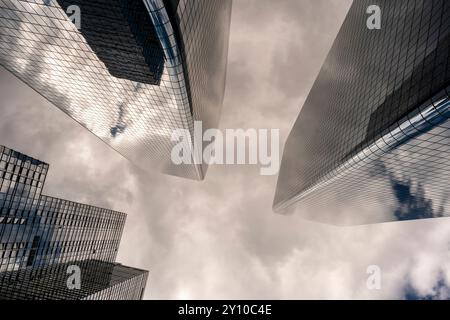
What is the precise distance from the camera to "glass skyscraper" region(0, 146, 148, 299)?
63.2m

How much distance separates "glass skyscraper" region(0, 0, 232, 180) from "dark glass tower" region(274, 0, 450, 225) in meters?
29.7

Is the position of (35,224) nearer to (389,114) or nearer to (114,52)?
(114,52)

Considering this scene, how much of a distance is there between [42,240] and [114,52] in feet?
207

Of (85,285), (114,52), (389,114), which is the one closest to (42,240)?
(85,285)

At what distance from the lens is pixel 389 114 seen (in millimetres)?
40562

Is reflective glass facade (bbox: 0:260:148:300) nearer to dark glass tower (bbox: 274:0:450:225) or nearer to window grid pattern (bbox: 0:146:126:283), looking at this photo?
window grid pattern (bbox: 0:146:126:283)

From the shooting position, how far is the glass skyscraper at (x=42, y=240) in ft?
207

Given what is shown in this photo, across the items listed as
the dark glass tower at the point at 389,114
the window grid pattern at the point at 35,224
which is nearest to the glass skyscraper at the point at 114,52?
the window grid pattern at the point at 35,224

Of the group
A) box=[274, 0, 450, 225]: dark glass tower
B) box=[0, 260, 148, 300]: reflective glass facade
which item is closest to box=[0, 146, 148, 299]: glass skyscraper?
box=[0, 260, 148, 300]: reflective glass facade

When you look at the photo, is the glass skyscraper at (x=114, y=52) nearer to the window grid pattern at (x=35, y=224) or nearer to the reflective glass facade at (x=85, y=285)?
the window grid pattern at (x=35, y=224)

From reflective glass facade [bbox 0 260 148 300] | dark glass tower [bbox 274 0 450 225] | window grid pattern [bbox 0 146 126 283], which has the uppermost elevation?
dark glass tower [bbox 274 0 450 225]

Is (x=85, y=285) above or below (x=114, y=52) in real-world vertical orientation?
below

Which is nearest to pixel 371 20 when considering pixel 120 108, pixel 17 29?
pixel 120 108

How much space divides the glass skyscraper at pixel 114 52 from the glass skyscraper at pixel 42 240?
69.7ft
